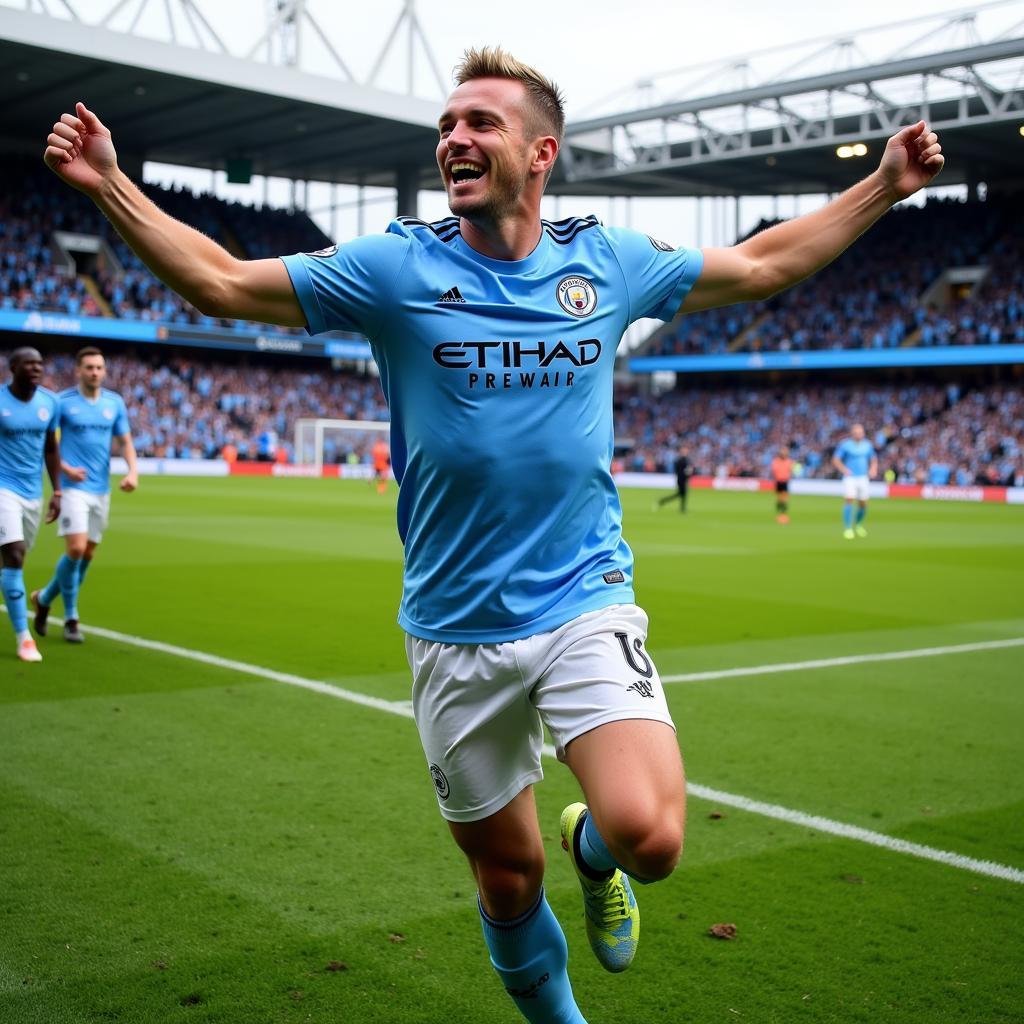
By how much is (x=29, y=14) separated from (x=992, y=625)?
38269 millimetres

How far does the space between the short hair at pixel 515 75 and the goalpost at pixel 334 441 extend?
49.7 m

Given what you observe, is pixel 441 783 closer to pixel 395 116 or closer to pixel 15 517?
pixel 15 517

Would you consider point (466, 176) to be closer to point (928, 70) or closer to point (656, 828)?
point (656, 828)

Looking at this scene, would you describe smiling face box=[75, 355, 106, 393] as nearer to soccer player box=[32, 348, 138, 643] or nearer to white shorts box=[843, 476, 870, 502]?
soccer player box=[32, 348, 138, 643]

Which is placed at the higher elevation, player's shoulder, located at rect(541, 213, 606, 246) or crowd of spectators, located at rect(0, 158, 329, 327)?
crowd of spectators, located at rect(0, 158, 329, 327)

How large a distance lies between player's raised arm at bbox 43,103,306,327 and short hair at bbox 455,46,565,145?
2.80 ft

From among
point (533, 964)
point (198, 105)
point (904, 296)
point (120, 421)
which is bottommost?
point (533, 964)

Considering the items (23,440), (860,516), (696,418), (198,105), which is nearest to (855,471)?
(860,516)

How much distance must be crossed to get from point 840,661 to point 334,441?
4631 centimetres

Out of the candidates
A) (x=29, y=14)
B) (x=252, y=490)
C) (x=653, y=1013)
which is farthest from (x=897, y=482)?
(x=653, y=1013)

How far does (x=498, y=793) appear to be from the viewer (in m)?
3.19

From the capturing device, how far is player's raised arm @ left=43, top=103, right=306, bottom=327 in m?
2.88

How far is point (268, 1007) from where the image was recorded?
359cm

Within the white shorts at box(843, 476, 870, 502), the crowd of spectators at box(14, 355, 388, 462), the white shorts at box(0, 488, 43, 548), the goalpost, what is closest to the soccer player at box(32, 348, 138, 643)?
the white shorts at box(0, 488, 43, 548)
